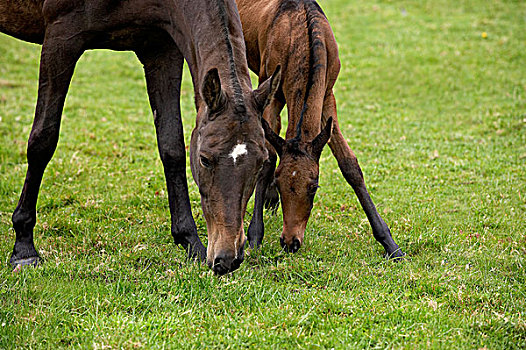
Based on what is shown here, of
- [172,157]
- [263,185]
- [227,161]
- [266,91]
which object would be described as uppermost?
[266,91]

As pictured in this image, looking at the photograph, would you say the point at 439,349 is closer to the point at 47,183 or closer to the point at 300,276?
the point at 300,276

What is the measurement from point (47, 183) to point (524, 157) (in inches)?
290

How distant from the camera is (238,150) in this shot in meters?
3.95

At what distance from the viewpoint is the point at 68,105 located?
11656mm

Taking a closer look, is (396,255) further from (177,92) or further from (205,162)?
(177,92)

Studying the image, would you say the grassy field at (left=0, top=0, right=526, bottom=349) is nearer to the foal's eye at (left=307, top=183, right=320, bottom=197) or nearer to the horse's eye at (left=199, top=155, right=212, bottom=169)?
the foal's eye at (left=307, top=183, right=320, bottom=197)

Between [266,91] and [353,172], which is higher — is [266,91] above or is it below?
above

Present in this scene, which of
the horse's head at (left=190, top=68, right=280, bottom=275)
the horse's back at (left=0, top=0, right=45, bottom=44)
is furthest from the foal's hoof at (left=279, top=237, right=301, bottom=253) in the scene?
the horse's back at (left=0, top=0, right=45, bottom=44)

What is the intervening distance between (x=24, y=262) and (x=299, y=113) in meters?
2.94

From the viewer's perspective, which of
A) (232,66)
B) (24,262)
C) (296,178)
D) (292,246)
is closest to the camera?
(232,66)

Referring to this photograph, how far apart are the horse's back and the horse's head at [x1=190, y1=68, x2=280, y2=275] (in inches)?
100

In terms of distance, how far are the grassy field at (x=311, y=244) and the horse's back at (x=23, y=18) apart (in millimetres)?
2057

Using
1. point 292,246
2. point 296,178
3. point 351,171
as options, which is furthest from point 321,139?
point 292,246

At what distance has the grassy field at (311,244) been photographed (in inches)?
156
